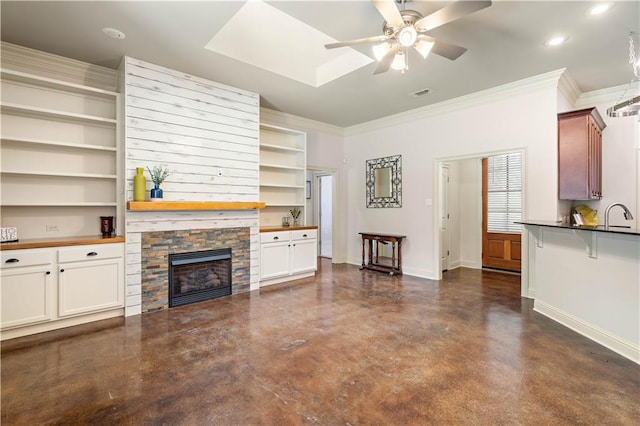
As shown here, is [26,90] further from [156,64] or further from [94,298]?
[94,298]

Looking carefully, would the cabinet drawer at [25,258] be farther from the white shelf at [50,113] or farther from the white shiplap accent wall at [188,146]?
the white shelf at [50,113]

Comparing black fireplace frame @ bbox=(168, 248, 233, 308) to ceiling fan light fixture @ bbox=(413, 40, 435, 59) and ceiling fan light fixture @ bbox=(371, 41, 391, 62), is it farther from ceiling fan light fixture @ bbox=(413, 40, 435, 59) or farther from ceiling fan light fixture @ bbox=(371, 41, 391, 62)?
ceiling fan light fixture @ bbox=(413, 40, 435, 59)

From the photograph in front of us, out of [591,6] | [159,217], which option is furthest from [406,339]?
[591,6]

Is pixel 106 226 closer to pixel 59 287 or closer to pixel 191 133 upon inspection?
pixel 59 287

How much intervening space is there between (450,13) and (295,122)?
13.7 ft

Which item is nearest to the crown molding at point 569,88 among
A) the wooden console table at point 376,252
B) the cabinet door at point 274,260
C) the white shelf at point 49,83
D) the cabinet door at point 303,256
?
the wooden console table at point 376,252

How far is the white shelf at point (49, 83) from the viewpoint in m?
3.18

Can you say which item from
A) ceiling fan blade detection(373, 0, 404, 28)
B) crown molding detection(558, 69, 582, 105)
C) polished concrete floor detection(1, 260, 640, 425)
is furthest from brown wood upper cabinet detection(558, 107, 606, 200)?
ceiling fan blade detection(373, 0, 404, 28)

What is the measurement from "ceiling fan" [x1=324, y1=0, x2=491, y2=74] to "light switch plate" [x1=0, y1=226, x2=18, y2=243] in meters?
3.69

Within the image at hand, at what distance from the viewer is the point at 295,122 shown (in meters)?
6.15

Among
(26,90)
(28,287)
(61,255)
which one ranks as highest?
(26,90)

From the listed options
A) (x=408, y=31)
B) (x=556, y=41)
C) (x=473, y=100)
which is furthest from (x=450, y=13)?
(x=473, y=100)

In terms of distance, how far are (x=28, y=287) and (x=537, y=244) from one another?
574cm

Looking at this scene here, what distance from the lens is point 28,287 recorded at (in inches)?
119
